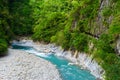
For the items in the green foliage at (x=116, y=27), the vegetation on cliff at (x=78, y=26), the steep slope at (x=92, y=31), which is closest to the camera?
the steep slope at (x=92, y=31)

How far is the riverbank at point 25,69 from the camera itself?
28094mm

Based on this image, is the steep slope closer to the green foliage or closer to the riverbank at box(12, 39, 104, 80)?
the green foliage

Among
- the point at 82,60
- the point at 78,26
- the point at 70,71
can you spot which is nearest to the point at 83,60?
the point at 82,60

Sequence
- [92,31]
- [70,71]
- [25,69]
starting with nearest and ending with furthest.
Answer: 1. [25,69]
2. [70,71]
3. [92,31]

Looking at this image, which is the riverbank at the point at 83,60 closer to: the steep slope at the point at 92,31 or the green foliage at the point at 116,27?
the steep slope at the point at 92,31

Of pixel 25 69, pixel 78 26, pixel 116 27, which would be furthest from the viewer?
pixel 78 26

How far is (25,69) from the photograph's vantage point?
31359 mm

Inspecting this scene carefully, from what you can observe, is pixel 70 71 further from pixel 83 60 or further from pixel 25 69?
pixel 25 69

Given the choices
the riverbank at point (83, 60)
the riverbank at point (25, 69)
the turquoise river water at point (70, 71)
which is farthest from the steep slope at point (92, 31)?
the riverbank at point (25, 69)

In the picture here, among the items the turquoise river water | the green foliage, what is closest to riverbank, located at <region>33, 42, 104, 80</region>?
the turquoise river water

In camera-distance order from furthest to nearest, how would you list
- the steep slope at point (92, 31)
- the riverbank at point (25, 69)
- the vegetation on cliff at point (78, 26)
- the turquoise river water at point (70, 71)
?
the turquoise river water at point (70, 71), the vegetation on cliff at point (78, 26), the steep slope at point (92, 31), the riverbank at point (25, 69)

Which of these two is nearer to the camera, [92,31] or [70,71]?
[70,71]

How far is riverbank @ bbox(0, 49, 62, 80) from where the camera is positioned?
1106 inches

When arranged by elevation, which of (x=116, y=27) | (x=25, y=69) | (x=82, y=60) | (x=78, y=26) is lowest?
(x=82, y=60)
